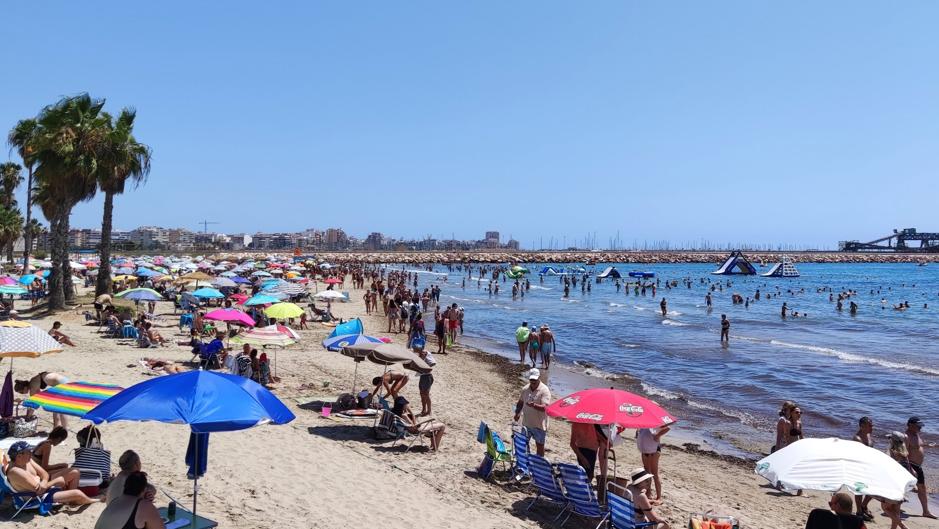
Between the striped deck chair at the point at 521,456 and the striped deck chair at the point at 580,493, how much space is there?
2.29 feet

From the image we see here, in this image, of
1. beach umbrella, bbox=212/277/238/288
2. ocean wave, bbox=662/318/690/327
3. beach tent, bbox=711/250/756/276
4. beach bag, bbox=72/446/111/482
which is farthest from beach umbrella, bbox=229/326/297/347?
beach tent, bbox=711/250/756/276

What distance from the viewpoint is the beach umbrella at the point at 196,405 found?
16.1ft

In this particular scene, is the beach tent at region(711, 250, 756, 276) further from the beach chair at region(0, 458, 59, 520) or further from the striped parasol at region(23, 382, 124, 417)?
the beach chair at region(0, 458, 59, 520)

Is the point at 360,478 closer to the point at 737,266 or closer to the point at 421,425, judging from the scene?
the point at 421,425

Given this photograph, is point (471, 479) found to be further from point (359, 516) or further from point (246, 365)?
point (246, 365)

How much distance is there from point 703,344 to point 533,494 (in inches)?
794

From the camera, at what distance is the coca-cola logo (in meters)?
6.55

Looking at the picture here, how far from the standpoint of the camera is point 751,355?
2336 cm

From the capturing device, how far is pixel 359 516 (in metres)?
6.65

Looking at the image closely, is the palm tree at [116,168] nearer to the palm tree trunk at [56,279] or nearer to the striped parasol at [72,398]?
the palm tree trunk at [56,279]

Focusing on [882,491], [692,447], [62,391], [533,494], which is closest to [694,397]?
[692,447]

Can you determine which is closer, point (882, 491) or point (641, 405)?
point (882, 491)

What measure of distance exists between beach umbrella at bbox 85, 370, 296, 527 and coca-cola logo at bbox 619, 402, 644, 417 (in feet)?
10.7

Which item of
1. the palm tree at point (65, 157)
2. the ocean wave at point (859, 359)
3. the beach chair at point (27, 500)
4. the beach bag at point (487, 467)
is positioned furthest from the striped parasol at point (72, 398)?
the ocean wave at point (859, 359)
